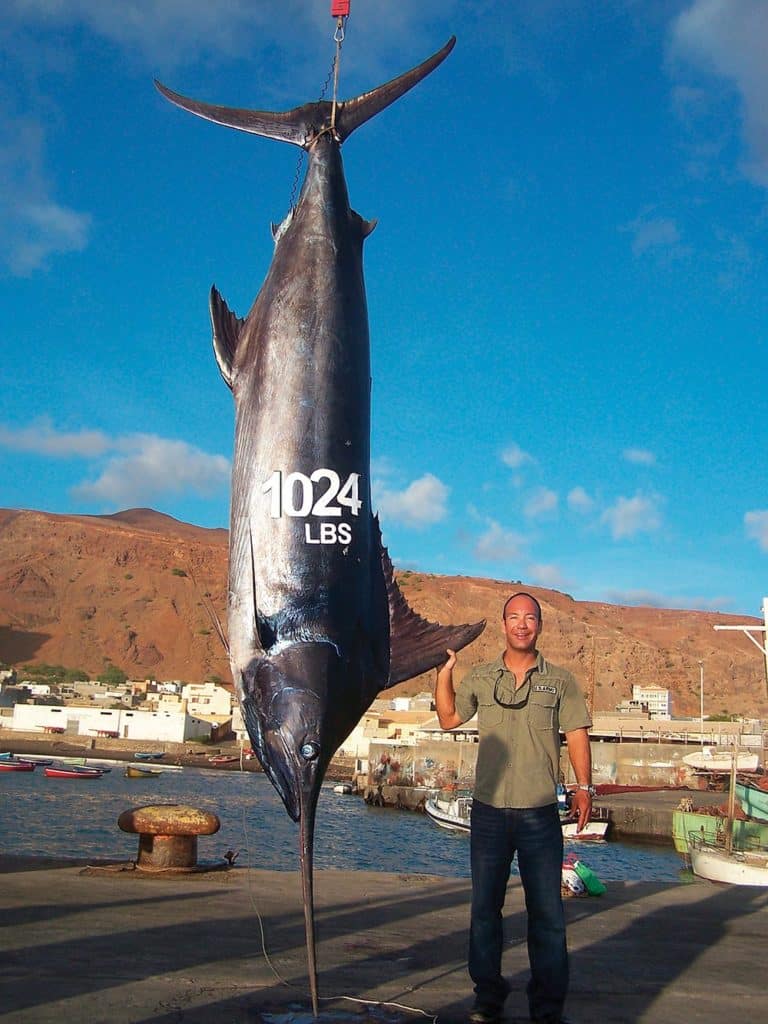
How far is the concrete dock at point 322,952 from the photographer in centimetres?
356

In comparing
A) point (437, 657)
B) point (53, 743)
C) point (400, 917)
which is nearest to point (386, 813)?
point (53, 743)

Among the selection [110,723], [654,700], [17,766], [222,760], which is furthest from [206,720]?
[654,700]

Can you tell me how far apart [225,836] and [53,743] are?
36.6m

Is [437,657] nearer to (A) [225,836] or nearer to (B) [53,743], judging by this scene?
(A) [225,836]

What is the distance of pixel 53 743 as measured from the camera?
59250 millimetres

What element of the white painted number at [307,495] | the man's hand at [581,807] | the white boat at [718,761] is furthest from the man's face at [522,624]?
the white boat at [718,761]

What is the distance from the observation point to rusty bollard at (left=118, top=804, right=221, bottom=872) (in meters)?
6.98

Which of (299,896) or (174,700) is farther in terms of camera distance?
(174,700)

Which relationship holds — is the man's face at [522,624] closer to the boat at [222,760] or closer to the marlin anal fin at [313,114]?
the marlin anal fin at [313,114]

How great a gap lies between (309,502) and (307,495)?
32mm

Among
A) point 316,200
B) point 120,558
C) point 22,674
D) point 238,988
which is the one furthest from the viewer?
point 120,558

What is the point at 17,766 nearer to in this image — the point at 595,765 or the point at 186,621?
the point at 595,765

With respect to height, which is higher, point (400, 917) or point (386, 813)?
point (400, 917)

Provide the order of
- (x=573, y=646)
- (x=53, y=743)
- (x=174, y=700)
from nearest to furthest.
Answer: (x=53, y=743)
(x=174, y=700)
(x=573, y=646)
